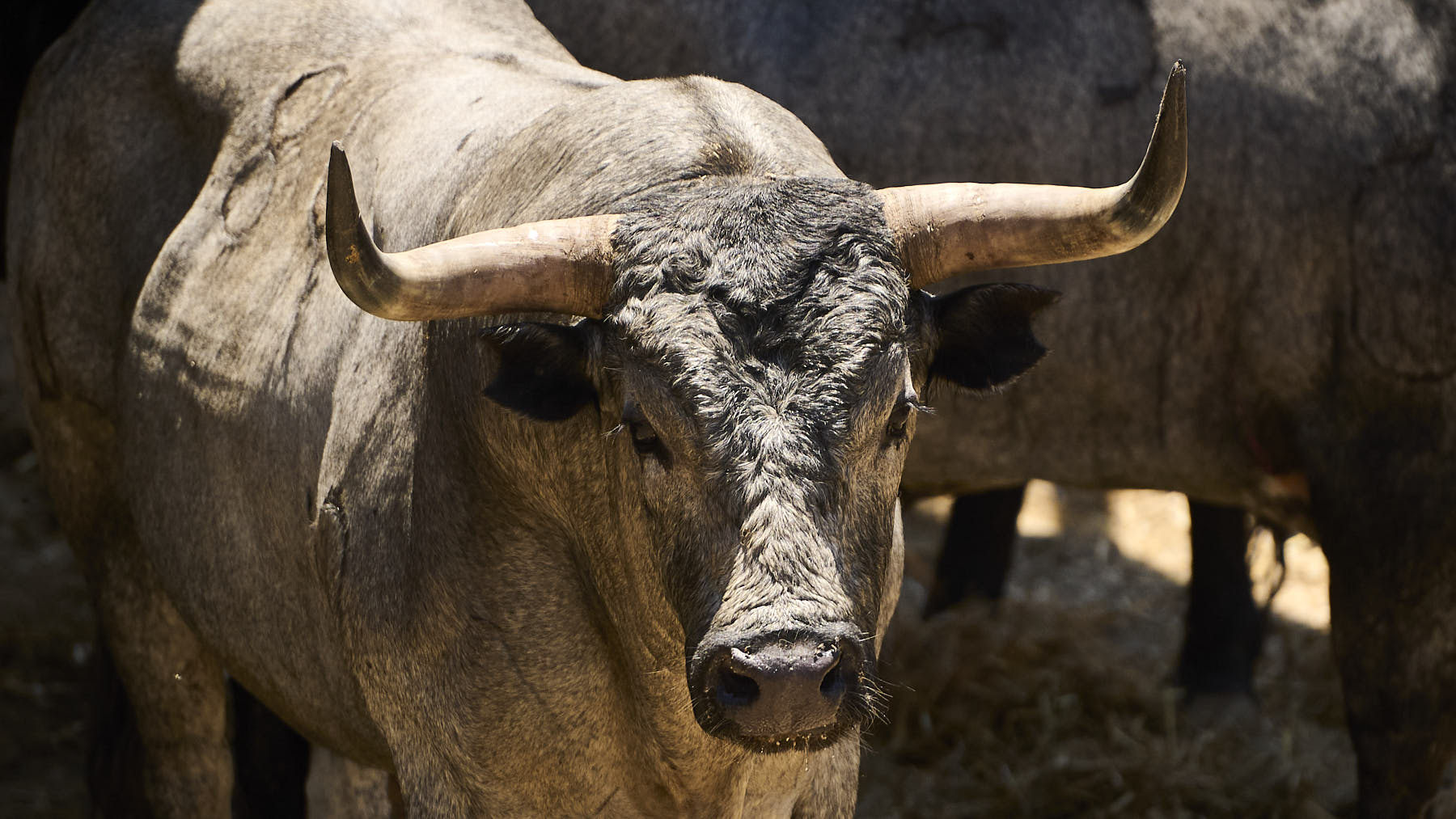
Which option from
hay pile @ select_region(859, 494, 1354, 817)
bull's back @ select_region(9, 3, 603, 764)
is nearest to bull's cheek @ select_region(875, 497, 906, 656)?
bull's back @ select_region(9, 3, 603, 764)

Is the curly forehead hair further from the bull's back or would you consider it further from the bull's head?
the bull's back

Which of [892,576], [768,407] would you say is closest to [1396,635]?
[892,576]

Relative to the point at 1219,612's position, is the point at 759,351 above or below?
above

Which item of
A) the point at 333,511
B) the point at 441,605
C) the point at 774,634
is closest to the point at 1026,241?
the point at 774,634

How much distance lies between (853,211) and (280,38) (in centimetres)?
189

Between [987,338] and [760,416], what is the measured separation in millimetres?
634

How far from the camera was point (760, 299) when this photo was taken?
7.85 ft

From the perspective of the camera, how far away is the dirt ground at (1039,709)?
17.3 feet

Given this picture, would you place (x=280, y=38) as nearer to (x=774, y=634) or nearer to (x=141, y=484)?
(x=141, y=484)

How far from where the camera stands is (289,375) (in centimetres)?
330

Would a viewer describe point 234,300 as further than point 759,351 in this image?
Yes

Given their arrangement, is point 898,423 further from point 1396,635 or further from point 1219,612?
point 1219,612

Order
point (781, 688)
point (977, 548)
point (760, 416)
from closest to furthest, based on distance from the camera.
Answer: point (781, 688) → point (760, 416) → point (977, 548)

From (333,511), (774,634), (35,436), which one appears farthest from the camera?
(35,436)
